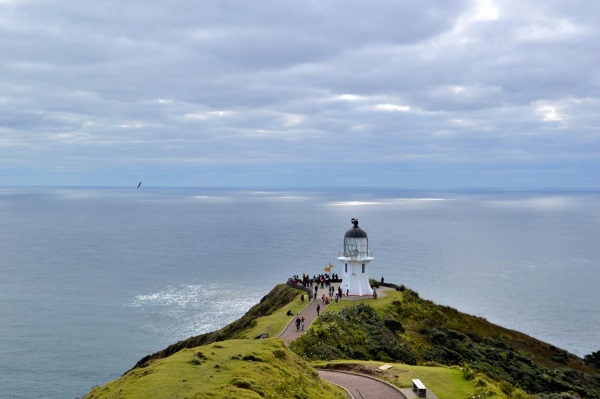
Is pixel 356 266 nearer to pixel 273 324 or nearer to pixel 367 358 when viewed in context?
pixel 273 324

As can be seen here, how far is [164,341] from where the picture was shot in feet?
216

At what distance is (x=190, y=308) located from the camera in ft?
266

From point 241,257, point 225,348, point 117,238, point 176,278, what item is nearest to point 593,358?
point 225,348

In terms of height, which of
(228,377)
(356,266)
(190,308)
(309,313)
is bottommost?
(190,308)

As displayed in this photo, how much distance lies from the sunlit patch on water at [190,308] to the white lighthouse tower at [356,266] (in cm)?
2010

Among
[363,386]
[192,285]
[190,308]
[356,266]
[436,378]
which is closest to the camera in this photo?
[363,386]

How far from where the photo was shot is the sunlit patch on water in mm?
70812

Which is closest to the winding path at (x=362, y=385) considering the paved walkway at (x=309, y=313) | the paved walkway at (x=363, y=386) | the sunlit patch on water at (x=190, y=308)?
the paved walkway at (x=363, y=386)

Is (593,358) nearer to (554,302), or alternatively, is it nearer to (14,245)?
(554,302)

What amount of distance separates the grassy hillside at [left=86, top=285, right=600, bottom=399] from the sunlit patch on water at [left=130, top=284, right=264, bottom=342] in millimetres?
10651

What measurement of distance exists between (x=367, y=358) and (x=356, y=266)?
20.7 metres

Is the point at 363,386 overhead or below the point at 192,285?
overhead

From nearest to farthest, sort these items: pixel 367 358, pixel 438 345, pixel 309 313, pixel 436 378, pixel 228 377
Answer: pixel 228 377
pixel 436 378
pixel 367 358
pixel 438 345
pixel 309 313

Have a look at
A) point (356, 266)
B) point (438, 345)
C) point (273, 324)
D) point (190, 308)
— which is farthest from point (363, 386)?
point (190, 308)
